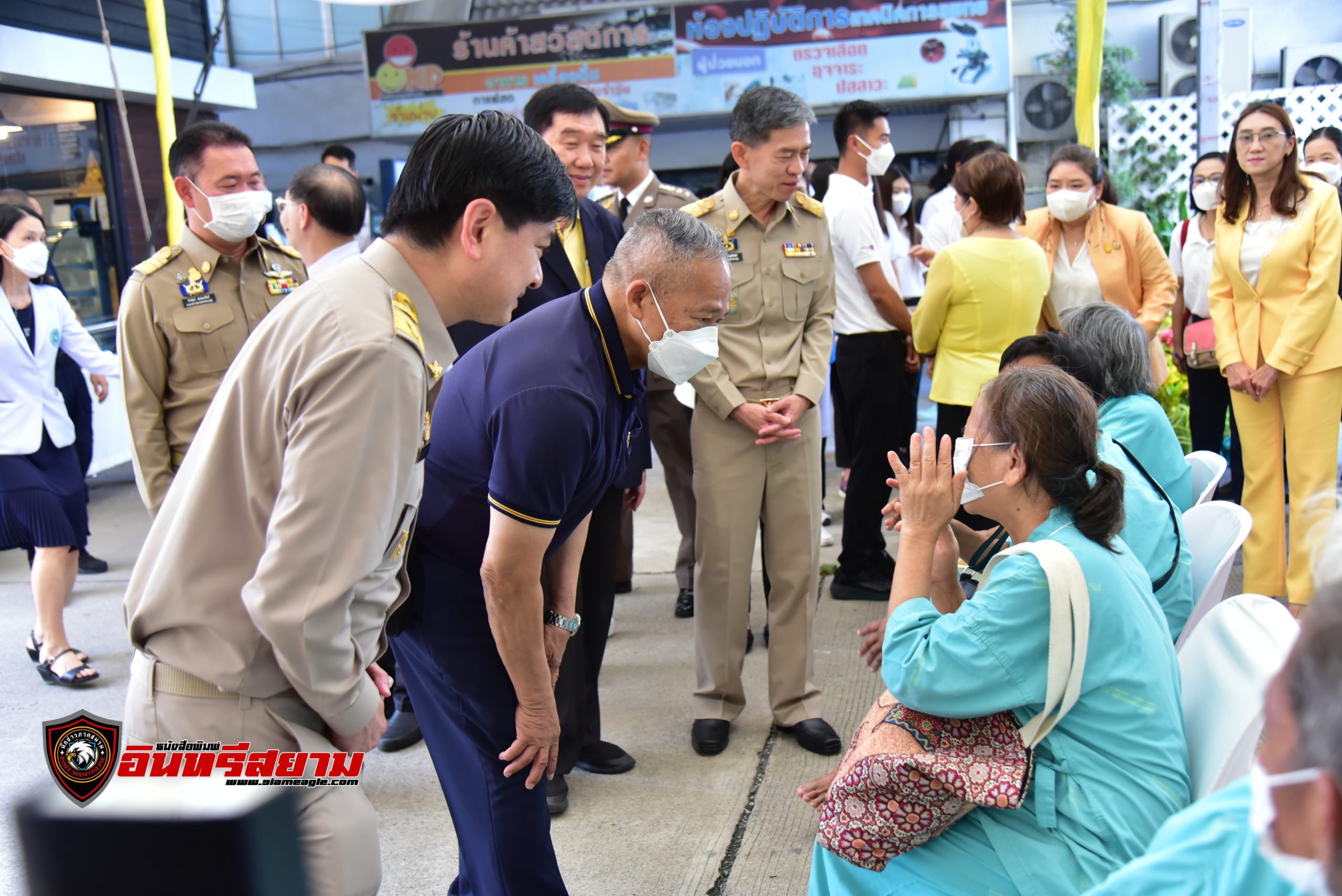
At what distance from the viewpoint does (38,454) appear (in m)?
3.97

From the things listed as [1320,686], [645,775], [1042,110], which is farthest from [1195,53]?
[1320,686]

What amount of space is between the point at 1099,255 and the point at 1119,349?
154cm

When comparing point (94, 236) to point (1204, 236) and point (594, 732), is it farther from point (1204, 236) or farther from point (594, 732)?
point (1204, 236)

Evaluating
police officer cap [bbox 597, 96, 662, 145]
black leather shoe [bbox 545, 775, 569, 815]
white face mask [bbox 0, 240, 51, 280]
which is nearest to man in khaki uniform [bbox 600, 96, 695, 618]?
police officer cap [bbox 597, 96, 662, 145]

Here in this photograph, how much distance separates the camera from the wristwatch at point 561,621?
2.16m

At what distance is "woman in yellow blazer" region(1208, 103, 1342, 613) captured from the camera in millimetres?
3668

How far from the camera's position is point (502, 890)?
1903mm

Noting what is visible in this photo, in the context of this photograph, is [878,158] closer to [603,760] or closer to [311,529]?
[603,760]

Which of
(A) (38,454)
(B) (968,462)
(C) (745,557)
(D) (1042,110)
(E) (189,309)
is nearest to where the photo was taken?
(B) (968,462)

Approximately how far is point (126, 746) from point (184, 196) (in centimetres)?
217

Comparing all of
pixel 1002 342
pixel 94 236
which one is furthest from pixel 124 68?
pixel 1002 342

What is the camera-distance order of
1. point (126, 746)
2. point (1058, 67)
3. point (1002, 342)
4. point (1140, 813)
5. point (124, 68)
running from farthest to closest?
point (1058, 67) < point (124, 68) < point (1002, 342) < point (1140, 813) < point (126, 746)

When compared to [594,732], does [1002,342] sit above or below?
above

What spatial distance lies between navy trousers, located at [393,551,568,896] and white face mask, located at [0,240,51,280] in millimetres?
3176
